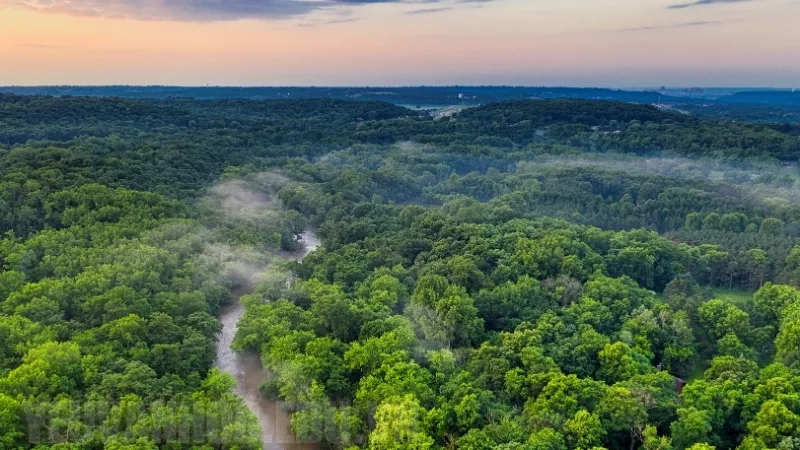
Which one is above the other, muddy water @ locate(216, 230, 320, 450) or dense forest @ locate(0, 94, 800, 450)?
dense forest @ locate(0, 94, 800, 450)

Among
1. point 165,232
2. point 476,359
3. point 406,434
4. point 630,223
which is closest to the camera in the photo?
point 406,434

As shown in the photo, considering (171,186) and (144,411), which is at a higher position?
(171,186)

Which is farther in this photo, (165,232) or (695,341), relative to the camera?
(165,232)

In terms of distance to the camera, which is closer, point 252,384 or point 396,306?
point 252,384

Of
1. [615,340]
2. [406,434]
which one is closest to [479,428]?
[406,434]

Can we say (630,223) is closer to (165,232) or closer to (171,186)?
(165,232)

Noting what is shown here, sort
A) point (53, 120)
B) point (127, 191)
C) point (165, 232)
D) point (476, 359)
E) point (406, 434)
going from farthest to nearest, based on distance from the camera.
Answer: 1. point (53, 120)
2. point (127, 191)
3. point (165, 232)
4. point (476, 359)
5. point (406, 434)
